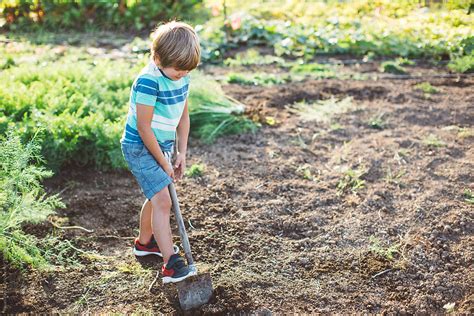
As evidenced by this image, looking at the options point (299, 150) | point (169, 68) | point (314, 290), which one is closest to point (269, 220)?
point (314, 290)

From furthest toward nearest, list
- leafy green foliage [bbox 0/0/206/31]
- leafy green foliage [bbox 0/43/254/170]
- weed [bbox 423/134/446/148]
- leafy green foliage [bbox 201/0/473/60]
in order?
leafy green foliage [bbox 0/0/206/31], leafy green foliage [bbox 201/0/473/60], weed [bbox 423/134/446/148], leafy green foliage [bbox 0/43/254/170]

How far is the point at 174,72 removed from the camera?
2.88 metres

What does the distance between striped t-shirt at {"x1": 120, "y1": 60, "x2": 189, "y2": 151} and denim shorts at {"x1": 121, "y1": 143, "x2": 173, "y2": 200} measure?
0.05 meters

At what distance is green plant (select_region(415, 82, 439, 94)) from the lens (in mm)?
6105

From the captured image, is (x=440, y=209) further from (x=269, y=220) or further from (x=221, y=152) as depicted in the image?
(x=221, y=152)

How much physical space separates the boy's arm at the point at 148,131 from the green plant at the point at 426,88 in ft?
13.4

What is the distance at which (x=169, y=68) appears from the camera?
2857 mm

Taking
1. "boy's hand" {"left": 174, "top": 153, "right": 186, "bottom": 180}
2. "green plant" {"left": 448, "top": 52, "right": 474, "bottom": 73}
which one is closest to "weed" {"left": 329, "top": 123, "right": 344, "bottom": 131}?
"green plant" {"left": 448, "top": 52, "right": 474, "bottom": 73}

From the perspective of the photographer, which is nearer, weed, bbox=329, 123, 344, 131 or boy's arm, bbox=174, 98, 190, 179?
boy's arm, bbox=174, 98, 190, 179

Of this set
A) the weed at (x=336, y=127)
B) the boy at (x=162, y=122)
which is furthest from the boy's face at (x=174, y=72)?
the weed at (x=336, y=127)

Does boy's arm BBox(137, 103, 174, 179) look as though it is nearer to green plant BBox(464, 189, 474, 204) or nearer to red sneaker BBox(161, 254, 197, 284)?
red sneaker BBox(161, 254, 197, 284)

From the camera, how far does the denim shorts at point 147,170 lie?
10.0 ft

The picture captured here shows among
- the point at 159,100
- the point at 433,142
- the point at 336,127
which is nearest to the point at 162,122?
the point at 159,100

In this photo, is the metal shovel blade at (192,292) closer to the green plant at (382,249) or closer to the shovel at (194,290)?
the shovel at (194,290)
